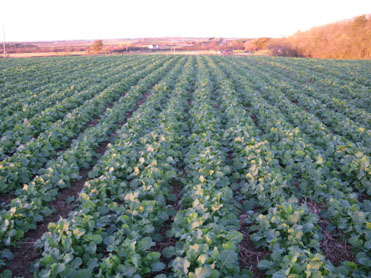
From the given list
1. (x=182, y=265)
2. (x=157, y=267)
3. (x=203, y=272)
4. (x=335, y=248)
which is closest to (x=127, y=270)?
(x=157, y=267)

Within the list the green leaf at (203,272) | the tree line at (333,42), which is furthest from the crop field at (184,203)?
the tree line at (333,42)

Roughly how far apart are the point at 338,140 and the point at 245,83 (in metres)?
9.67

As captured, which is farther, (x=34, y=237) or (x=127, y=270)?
(x=34, y=237)

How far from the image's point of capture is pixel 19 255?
11.7 ft

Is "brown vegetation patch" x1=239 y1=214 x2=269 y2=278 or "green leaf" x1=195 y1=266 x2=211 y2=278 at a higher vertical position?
"green leaf" x1=195 y1=266 x2=211 y2=278

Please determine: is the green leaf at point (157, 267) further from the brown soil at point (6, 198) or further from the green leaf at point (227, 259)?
the brown soil at point (6, 198)

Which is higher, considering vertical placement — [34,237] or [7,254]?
[7,254]

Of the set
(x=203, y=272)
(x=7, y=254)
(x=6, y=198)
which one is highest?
(x=203, y=272)

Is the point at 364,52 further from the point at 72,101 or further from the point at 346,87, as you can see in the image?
the point at 72,101

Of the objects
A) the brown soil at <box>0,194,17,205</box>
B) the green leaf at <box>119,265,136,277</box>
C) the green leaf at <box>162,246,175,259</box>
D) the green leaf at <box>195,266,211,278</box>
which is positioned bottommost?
the brown soil at <box>0,194,17,205</box>

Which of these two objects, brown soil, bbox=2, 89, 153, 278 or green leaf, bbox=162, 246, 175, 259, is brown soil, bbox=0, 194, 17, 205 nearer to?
brown soil, bbox=2, 89, 153, 278

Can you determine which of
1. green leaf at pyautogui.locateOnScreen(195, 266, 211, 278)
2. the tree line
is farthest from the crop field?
the tree line

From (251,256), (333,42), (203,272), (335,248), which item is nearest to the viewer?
(203,272)

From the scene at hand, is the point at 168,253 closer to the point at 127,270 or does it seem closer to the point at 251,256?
the point at 127,270
